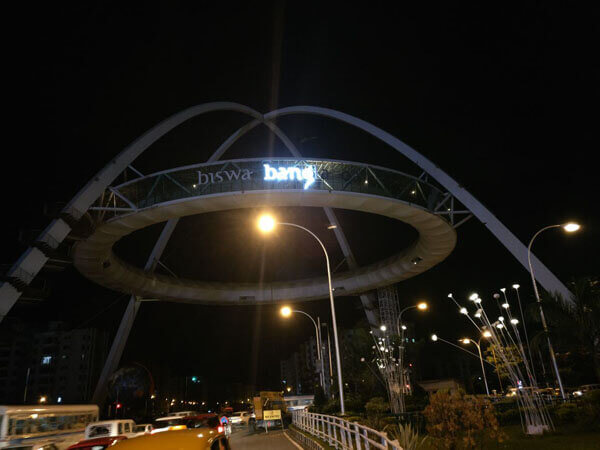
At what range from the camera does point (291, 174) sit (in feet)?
101

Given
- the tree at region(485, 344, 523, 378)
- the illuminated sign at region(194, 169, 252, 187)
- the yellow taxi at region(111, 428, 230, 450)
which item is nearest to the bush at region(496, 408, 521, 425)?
the tree at region(485, 344, 523, 378)

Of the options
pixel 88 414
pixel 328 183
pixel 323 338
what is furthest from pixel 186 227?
pixel 323 338

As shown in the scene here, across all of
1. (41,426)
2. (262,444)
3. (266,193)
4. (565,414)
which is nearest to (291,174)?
(266,193)

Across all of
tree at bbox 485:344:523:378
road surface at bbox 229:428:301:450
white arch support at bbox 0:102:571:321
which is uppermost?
white arch support at bbox 0:102:571:321

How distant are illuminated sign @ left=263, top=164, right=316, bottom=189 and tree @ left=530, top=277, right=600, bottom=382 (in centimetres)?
1759

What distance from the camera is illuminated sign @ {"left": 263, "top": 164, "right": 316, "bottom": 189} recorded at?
30562 millimetres

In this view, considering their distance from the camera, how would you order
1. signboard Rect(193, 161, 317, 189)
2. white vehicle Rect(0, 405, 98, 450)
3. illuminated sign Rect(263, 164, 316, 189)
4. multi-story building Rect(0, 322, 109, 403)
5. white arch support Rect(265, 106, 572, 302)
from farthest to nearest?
1. multi-story building Rect(0, 322, 109, 403)
2. illuminated sign Rect(263, 164, 316, 189)
3. signboard Rect(193, 161, 317, 189)
4. white arch support Rect(265, 106, 572, 302)
5. white vehicle Rect(0, 405, 98, 450)

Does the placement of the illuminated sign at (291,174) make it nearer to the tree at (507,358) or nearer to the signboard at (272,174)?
the signboard at (272,174)

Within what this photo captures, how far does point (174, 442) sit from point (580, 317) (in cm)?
1708

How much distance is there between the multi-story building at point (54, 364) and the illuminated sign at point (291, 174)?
99.4 metres

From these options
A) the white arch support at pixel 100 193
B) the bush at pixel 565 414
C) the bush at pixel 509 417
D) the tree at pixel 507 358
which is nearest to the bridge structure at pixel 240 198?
the white arch support at pixel 100 193

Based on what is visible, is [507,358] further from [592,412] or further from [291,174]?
[291,174]

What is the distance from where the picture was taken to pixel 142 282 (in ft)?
Answer: 152

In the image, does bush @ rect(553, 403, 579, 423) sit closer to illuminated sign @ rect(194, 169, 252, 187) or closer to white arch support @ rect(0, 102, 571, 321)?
white arch support @ rect(0, 102, 571, 321)
